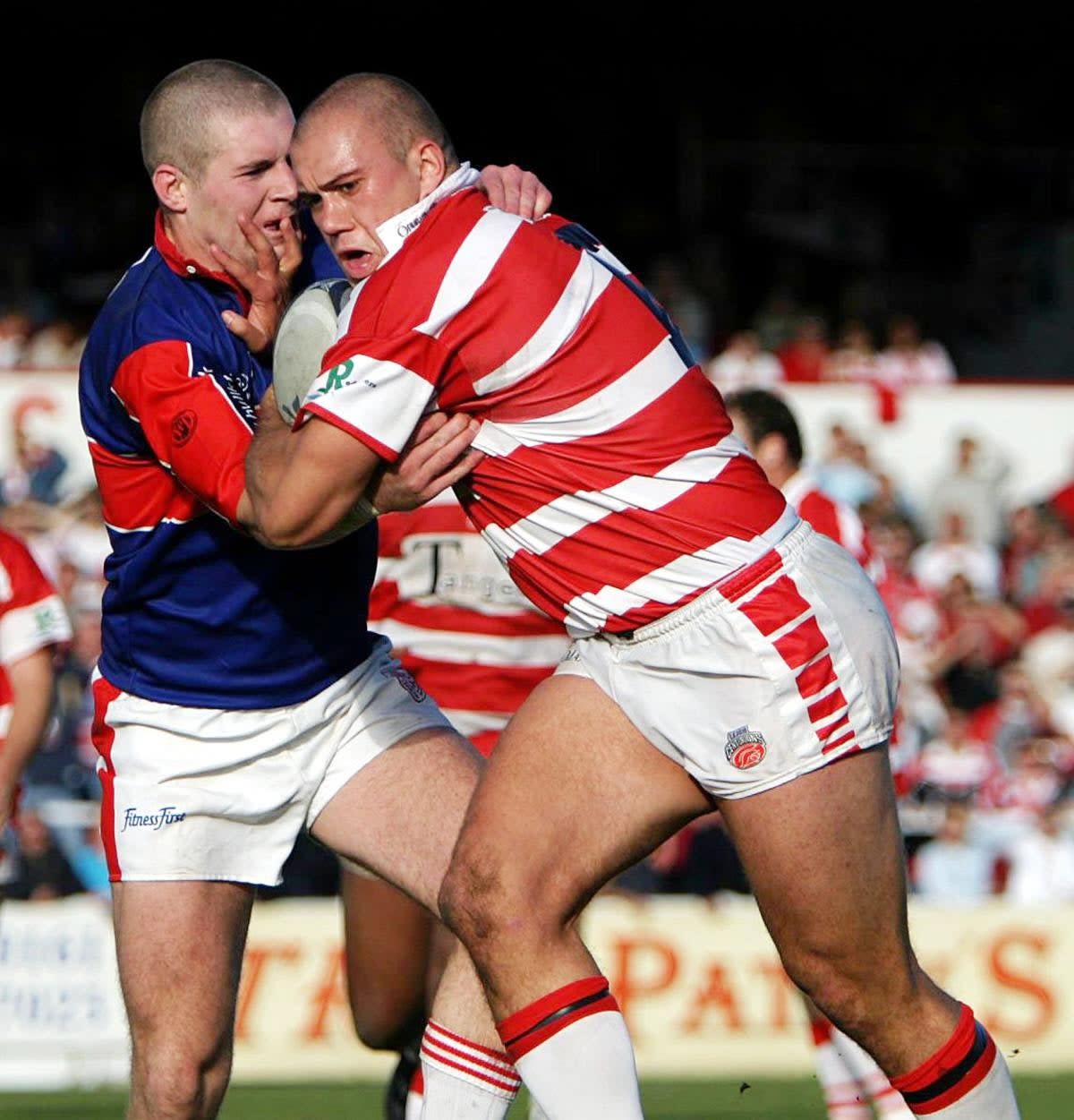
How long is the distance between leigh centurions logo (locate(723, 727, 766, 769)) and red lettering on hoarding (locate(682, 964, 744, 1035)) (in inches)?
192

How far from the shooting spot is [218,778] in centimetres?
449

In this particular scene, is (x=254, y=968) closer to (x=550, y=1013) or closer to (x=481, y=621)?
(x=481, y=621)

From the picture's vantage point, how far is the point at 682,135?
1705 cm

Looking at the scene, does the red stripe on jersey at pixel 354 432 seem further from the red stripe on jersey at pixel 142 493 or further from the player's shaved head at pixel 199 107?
the player's shaved head at pixel 199 107

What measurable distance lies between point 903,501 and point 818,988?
8846mm

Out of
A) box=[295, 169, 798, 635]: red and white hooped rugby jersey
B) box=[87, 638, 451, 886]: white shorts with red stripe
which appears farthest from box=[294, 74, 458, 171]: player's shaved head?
box=[87, 638, 451, 886]: white shorts with red stripe

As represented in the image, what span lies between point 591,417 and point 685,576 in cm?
36

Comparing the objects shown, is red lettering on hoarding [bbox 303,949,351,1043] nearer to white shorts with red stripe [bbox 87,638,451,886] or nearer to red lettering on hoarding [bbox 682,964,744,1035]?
red lettering on hoarding [bbox 682,964,744,1035]

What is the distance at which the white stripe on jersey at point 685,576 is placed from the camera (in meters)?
3.88

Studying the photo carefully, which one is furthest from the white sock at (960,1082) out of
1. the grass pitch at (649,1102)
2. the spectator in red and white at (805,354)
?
the spectator in red and white at (805,354)

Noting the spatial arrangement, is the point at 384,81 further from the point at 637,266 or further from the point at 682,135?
the point at 682,135

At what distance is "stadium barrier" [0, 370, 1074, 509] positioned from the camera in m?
12.2

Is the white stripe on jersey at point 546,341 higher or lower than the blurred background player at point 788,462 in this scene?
higher

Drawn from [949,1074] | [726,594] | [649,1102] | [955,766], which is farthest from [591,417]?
[955,766]
